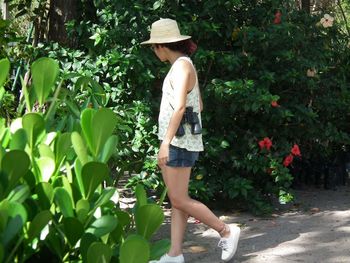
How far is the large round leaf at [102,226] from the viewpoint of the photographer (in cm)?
144

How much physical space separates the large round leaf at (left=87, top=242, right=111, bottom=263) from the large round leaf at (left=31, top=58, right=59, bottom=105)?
54 cm

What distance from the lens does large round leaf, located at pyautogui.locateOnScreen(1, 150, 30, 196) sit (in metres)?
1.35

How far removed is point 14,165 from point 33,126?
Result: 24 cm

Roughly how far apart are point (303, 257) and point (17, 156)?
351 centimetres

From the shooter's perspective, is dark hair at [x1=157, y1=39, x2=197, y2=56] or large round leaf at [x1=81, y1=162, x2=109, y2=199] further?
dark hair at [x1=157, y1=39, x2=197, y2=56]


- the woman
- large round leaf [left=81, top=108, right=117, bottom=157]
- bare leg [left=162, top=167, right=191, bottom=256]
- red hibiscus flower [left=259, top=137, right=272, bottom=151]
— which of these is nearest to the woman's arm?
the woman

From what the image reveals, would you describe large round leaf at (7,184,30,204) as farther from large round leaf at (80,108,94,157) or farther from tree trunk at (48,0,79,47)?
tree trunk at (48,0,79,47)

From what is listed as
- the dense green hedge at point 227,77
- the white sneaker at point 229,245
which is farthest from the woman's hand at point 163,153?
the dense green hedge at point 227,77

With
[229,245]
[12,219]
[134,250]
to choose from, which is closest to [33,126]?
[12,219]

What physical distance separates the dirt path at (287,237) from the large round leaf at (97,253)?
320 cm

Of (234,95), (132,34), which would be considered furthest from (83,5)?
(234,95)

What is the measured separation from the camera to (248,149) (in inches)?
227

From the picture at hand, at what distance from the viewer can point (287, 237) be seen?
504cm

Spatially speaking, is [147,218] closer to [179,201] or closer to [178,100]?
[178,100]
